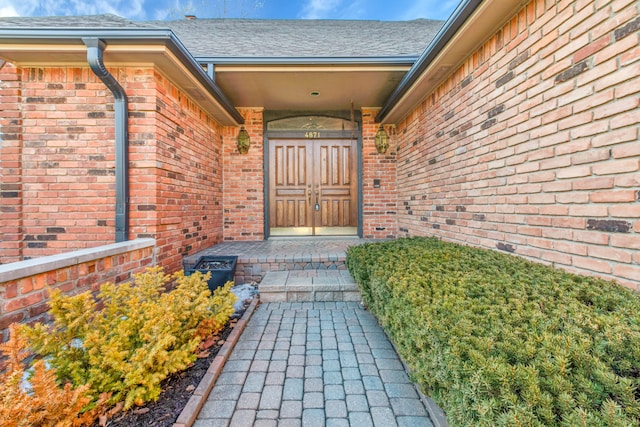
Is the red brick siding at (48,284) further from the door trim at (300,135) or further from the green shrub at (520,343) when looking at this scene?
the door trim at (300,135)

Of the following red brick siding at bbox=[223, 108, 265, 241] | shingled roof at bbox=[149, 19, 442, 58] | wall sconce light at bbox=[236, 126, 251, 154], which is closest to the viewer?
shingled roof at bbox=[149, 19, 442, 58]

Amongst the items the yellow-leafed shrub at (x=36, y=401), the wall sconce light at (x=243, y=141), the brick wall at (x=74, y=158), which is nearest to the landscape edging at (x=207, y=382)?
the yellow-leafed shrub at (x=36, y=401)

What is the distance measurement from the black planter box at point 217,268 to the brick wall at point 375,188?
258cm

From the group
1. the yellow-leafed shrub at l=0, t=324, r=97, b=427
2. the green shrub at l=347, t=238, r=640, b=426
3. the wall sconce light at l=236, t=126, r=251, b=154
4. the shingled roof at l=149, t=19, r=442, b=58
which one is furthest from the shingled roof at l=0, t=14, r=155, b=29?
the green shrub at l=347, t=238, r=640, b=426

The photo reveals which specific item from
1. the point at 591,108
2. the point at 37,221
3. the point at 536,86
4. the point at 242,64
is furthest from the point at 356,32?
the point at 37,221

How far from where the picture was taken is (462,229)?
2777 millimetres

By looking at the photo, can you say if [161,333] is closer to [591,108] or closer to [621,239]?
[621,239]

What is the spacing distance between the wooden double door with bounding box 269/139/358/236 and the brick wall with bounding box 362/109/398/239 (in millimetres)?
218

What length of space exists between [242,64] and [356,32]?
8.73ft

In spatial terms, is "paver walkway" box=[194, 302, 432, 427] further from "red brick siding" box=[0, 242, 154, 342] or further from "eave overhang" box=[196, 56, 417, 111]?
"eave overhang" box=[196, 56, 417, 111]

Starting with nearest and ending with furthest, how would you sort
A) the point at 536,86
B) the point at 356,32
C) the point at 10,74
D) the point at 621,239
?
the point at 621,239 < the point at 536,86 < the point at 10,74 < the point at 356,32

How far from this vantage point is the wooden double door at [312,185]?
16.3 feet

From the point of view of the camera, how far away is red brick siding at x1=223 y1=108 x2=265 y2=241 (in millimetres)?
4789

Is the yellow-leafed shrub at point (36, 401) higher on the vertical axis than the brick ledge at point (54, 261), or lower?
lower
